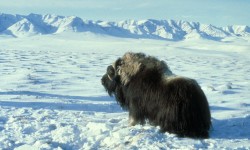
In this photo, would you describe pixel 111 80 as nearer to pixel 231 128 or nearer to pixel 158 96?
pixel 158 96

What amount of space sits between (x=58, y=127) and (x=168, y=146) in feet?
4.84

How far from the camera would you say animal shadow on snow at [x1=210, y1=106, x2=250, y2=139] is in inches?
169

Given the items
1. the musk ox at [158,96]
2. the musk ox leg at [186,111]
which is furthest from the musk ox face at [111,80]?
the musk ox leg at [186,111]

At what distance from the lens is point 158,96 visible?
13.9ft

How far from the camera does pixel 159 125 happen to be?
427 cm

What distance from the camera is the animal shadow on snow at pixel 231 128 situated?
4.30m

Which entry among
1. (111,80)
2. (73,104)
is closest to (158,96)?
(111,80)

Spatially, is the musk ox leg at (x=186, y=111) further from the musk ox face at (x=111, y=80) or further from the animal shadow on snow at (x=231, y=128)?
the musk ox face at (x=111, y=80)

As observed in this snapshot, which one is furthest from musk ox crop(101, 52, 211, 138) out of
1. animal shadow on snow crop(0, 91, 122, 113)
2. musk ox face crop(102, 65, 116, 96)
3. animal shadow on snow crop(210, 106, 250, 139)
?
animal shadow on snow crop(0, 91, 122, 113)

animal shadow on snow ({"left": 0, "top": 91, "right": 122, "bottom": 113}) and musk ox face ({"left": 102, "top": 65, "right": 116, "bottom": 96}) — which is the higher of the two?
musk ox face ({"left": 102, "top": 65, "right": 116, "bottom": 96})

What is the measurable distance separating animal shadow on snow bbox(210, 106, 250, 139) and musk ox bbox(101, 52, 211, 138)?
0.84 feet

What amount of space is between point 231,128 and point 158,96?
1.03 meters

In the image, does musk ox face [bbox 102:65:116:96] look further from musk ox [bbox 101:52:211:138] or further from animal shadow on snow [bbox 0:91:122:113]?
animal shadow on snow [bbox 0:91:122:113]

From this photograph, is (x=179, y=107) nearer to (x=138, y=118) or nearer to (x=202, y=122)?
(x=202, y=122)
